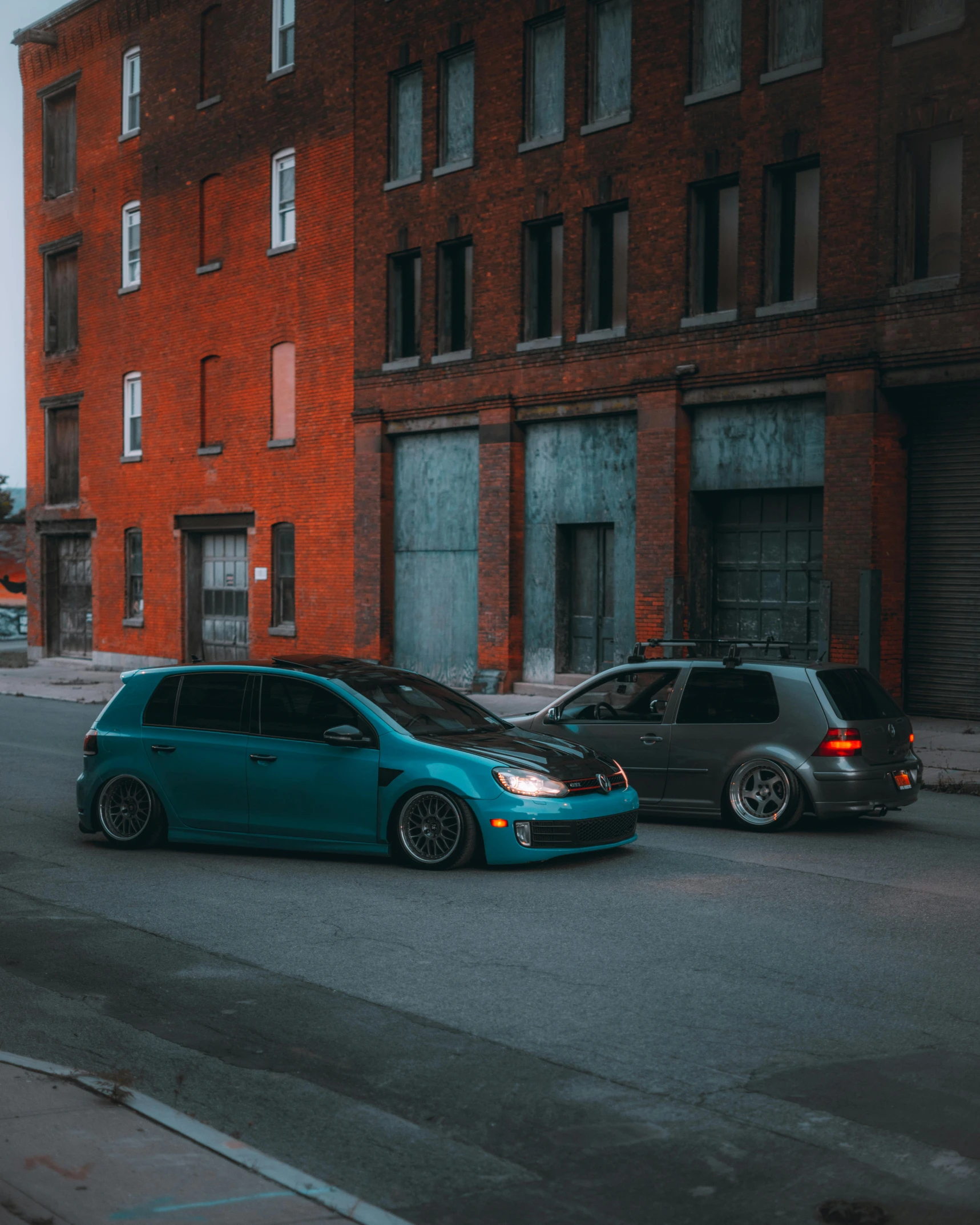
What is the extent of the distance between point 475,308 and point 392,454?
3.61 metres

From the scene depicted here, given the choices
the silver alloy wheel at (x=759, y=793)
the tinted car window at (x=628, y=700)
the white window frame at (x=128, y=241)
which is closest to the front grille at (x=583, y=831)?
the silver alloy wheel at (x=759, y=793)

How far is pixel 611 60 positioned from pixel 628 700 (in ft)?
47.4

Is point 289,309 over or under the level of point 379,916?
over

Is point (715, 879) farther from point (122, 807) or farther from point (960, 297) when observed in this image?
point (960, 297)

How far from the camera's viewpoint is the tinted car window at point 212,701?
10.8 meters

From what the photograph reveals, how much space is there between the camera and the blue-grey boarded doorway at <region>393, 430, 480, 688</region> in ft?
87.1

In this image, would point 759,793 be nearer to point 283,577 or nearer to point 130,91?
point 283,577

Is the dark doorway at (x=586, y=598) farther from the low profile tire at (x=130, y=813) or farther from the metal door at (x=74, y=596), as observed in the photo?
the metal door at (x=74, y=596)

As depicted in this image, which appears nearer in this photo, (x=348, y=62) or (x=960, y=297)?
(x=960, y=297)

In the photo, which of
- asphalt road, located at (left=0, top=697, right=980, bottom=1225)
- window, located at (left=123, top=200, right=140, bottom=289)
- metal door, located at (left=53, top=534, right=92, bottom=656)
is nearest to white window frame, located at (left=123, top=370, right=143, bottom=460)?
window, located at (left=123, top=200, right=140, bottom=289)

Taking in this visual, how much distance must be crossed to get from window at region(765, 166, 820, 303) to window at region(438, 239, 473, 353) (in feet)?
22.3

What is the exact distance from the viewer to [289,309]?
29.7 m

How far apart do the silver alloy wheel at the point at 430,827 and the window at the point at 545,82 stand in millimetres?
16913

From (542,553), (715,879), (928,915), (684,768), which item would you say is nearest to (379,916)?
(715,879)
